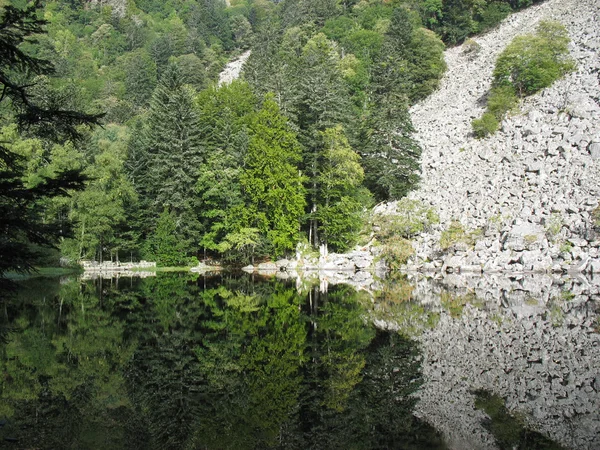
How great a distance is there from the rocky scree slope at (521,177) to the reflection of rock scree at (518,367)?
15.8m

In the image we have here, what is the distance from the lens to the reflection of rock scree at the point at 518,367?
29.5 ft

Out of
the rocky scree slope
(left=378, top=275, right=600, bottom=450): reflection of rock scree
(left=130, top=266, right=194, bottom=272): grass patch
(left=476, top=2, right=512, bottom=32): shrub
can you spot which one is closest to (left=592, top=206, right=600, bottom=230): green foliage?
the rocky scree slope

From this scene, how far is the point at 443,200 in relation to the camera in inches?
1959

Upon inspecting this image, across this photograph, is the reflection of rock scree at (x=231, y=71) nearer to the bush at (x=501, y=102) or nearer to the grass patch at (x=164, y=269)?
the bush at (x=501, y=102)

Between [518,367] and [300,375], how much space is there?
5.17 m

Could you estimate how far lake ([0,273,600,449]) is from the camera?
28.5 feet

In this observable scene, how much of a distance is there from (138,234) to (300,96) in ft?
63.0

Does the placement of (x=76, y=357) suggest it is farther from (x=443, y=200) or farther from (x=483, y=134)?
(x=483, y=134)

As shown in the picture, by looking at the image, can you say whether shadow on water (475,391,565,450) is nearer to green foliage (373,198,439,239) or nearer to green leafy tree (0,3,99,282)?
green leafy tree (0,3,99,282)

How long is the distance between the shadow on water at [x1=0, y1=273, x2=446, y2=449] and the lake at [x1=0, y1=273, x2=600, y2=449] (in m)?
0.05

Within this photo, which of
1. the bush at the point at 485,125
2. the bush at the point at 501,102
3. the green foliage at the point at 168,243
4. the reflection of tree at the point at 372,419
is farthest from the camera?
the bush at the point at 501,102

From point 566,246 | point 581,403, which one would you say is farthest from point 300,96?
point 581,403

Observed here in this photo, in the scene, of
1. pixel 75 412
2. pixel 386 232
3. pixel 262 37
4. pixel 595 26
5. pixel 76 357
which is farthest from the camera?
pixel 262 37

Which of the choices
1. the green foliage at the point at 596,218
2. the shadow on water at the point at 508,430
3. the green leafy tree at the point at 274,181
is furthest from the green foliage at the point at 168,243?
the shadow on water at the point at 508,430
